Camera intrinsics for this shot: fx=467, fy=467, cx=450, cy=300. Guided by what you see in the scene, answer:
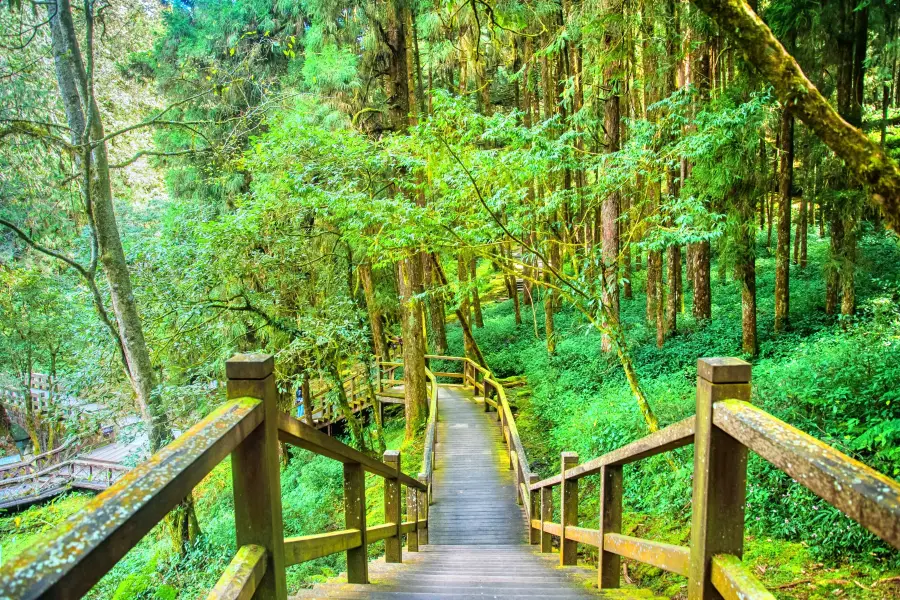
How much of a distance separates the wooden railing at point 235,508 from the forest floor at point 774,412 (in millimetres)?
4067

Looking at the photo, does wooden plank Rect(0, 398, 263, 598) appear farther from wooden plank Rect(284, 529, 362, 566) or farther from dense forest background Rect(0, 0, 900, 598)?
dense forest background Rect(0, 0, 900, 598)

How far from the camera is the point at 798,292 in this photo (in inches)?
498

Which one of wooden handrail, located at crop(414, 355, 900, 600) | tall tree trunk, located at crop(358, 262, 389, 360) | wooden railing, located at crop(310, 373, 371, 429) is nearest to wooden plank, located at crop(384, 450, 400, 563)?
wooden handrail, located at crop(414, 355, 900, 600)

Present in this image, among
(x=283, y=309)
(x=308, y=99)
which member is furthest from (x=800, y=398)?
(x=308, y=99)

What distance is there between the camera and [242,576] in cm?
143

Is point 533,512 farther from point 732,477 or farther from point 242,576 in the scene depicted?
point 242,576

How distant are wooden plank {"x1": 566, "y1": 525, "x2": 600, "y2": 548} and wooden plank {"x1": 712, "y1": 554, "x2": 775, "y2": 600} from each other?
1547mm

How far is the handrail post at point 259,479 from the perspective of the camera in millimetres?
1557

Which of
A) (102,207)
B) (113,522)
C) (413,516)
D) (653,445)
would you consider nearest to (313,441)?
(113,522)

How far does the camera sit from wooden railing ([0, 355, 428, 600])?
788 millimetres

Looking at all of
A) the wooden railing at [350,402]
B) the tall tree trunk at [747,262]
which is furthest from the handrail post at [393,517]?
the wooden railing at [350,402]

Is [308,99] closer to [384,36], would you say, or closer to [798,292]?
[384,36]

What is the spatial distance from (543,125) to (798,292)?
402 inches

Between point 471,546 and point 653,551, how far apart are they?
455 centimetres
